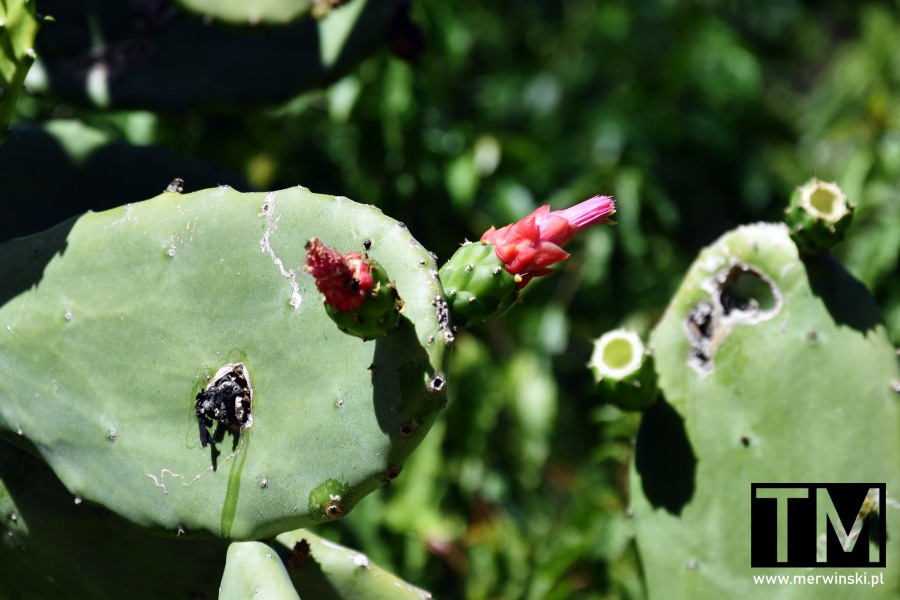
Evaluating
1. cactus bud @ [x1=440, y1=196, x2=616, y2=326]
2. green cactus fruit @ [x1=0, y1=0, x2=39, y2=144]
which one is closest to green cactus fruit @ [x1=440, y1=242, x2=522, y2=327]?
cactus bud @ [x1=440, y1=196, x2=616, y2=326]

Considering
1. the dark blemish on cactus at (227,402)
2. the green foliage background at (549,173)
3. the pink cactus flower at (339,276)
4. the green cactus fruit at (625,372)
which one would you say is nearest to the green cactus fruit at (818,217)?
the green cactus fruit at (625,372)

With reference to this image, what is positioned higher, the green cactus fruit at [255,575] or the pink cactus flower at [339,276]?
the pink cactus flower at [339,276]

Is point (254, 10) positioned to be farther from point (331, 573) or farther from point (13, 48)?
point (331, 573)

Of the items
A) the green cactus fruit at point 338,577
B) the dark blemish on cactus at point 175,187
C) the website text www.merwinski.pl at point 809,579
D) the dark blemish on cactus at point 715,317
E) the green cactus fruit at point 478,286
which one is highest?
the dark blemish on cactus at point 175,187

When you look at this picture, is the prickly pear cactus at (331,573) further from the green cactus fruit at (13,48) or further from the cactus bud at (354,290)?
the green cactus fruit at (13,48)

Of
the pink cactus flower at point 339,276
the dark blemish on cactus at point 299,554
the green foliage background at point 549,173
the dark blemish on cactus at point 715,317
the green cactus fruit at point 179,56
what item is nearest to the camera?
the pink cactus flower at point 339,276

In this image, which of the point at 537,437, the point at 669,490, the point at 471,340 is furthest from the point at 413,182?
the point at 669,490

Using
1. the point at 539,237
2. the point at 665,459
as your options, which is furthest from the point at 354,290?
the point at 665,459
